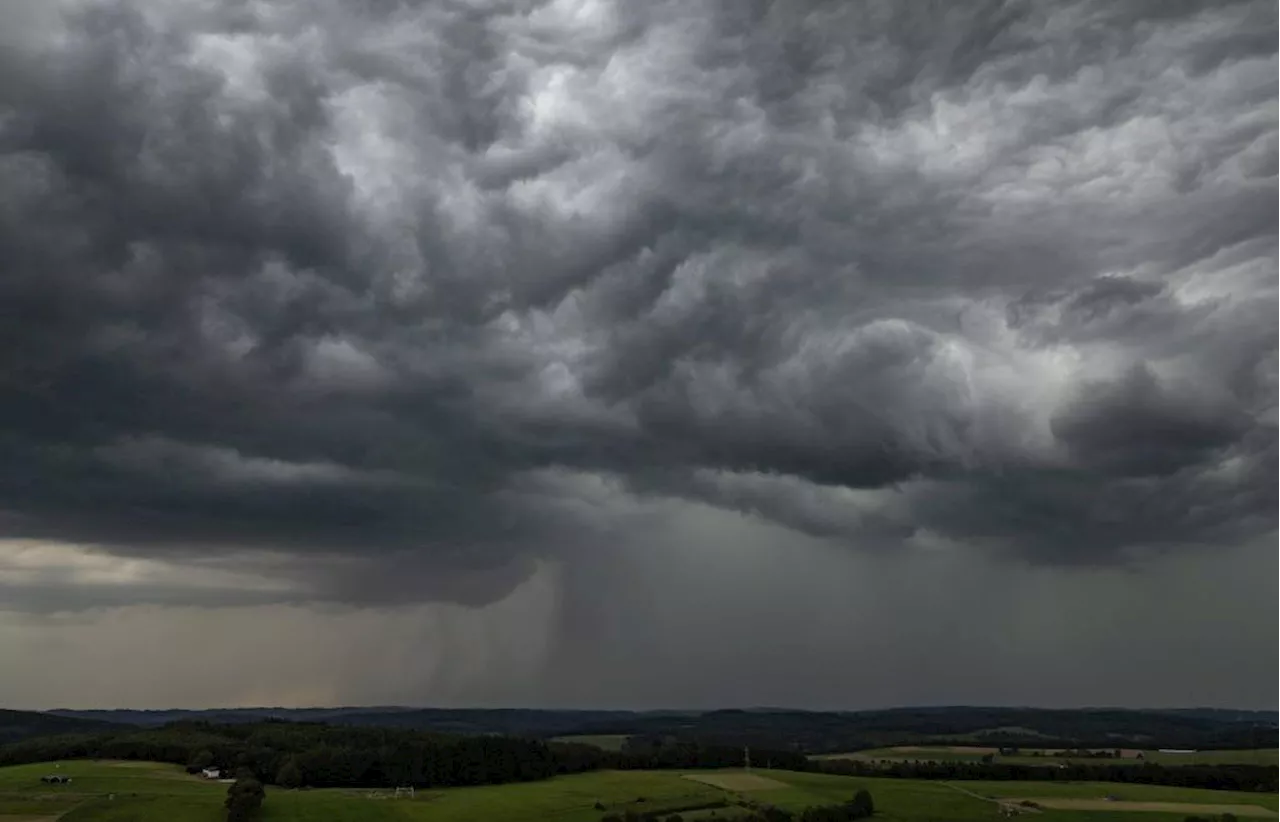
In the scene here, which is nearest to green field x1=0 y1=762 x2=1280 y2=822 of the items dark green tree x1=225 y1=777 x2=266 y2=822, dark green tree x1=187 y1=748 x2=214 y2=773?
dark green tree x1=225 y1=777 x2=266 y2=822

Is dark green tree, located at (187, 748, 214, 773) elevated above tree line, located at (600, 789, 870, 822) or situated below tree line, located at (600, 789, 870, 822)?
above

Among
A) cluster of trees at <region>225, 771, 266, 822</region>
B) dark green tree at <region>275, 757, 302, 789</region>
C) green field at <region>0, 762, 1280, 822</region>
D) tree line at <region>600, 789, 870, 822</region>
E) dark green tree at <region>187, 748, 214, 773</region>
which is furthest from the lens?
dark green tree at <region>187, 748, 214, 773</region>

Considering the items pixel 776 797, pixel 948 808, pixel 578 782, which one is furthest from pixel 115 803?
pixel 948 808

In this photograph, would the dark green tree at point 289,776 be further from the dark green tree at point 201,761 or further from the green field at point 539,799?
the dark green tree at point 201,761

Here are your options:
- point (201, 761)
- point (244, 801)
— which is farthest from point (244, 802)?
point (201, 761)

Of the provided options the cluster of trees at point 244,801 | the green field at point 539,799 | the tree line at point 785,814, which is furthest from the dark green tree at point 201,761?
the tree line at point 785,814

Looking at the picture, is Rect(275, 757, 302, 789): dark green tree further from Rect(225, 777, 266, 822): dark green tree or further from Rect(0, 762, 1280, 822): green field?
Rect(225, 777, 266, 822): dark green tree

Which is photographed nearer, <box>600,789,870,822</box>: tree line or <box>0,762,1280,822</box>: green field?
<box>0,762,1280,822</box>: green field

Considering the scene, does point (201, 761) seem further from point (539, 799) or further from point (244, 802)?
point (539, 799)

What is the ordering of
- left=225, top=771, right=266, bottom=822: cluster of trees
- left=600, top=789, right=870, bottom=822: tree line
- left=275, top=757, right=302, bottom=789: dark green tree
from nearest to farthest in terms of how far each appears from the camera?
left=225, top=771, right=266, bottom=822: cluster of trees → left=600, top=789, right=870, bottom=822: tree line → left=275, top=757, right=302, bottom=789: dark green tree
